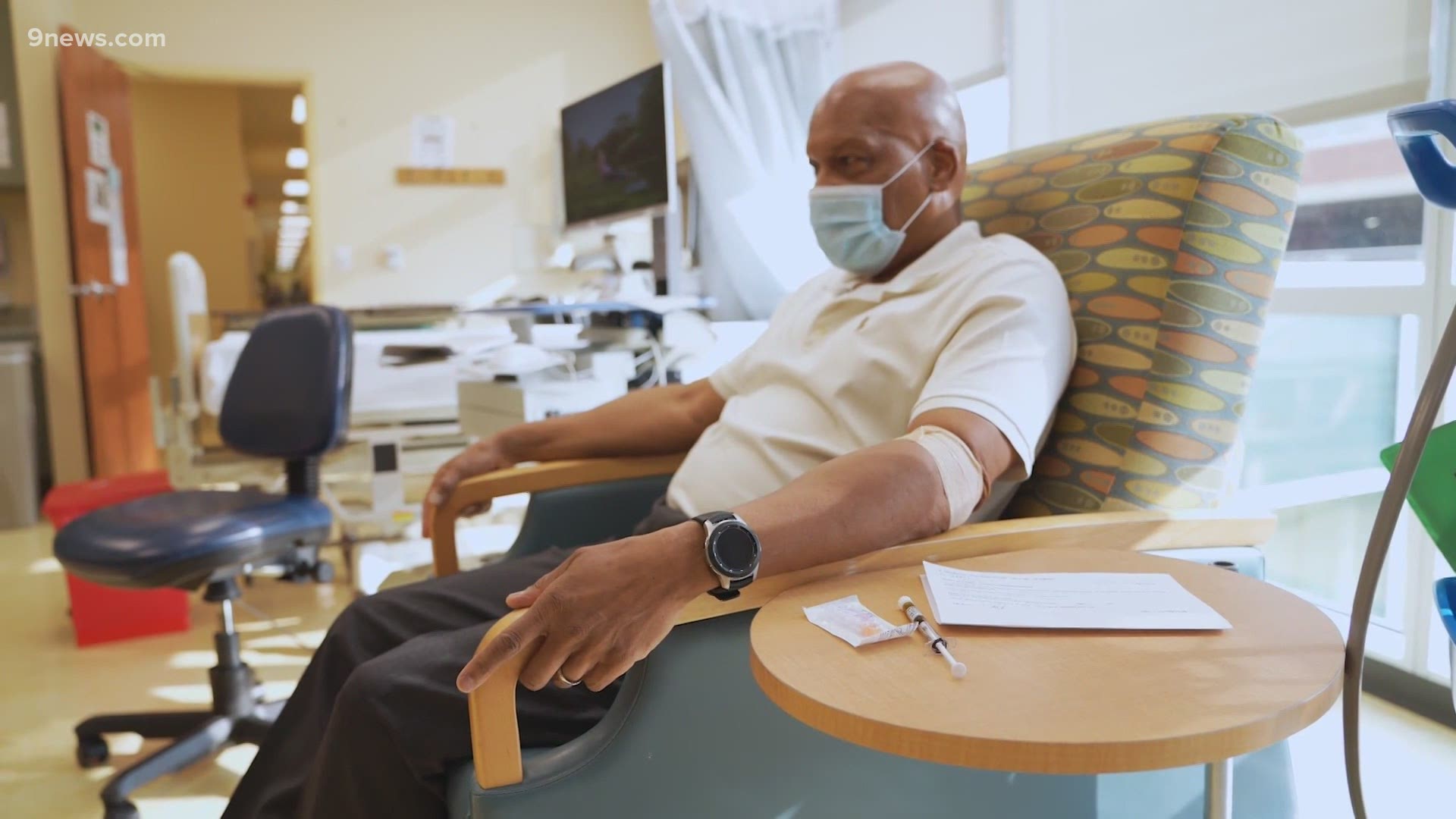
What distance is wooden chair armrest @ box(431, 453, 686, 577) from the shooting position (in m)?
1.37

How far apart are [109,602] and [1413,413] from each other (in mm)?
2735

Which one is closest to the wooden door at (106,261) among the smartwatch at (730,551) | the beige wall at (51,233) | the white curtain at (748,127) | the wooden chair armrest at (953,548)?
the beige wall at (51,233)

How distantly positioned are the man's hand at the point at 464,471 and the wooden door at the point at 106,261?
359 centimetres

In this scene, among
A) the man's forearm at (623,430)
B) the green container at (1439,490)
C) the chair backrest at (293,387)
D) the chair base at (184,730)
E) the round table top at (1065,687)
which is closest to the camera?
the round table top at (1065,687)

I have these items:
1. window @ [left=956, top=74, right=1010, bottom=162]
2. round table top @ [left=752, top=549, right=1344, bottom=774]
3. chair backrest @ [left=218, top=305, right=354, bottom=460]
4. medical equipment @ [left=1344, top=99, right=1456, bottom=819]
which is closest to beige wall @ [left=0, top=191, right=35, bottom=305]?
chair backrest @ [left=218, top=305, right=354, bottom=460]

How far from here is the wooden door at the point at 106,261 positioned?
405cm

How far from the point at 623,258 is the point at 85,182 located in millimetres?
2784

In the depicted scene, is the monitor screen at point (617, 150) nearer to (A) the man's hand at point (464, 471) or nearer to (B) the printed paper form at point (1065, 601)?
(A) the man's hand at point (464, 471)

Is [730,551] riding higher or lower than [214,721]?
higher

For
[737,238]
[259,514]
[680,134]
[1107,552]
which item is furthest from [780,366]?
[680,134]

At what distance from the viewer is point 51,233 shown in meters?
4.21

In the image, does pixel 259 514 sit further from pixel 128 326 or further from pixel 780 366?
pixel 128 326

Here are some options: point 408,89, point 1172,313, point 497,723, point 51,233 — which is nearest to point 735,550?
point 497,723

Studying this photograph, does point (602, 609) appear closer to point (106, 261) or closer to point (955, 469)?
point (955, 469)
